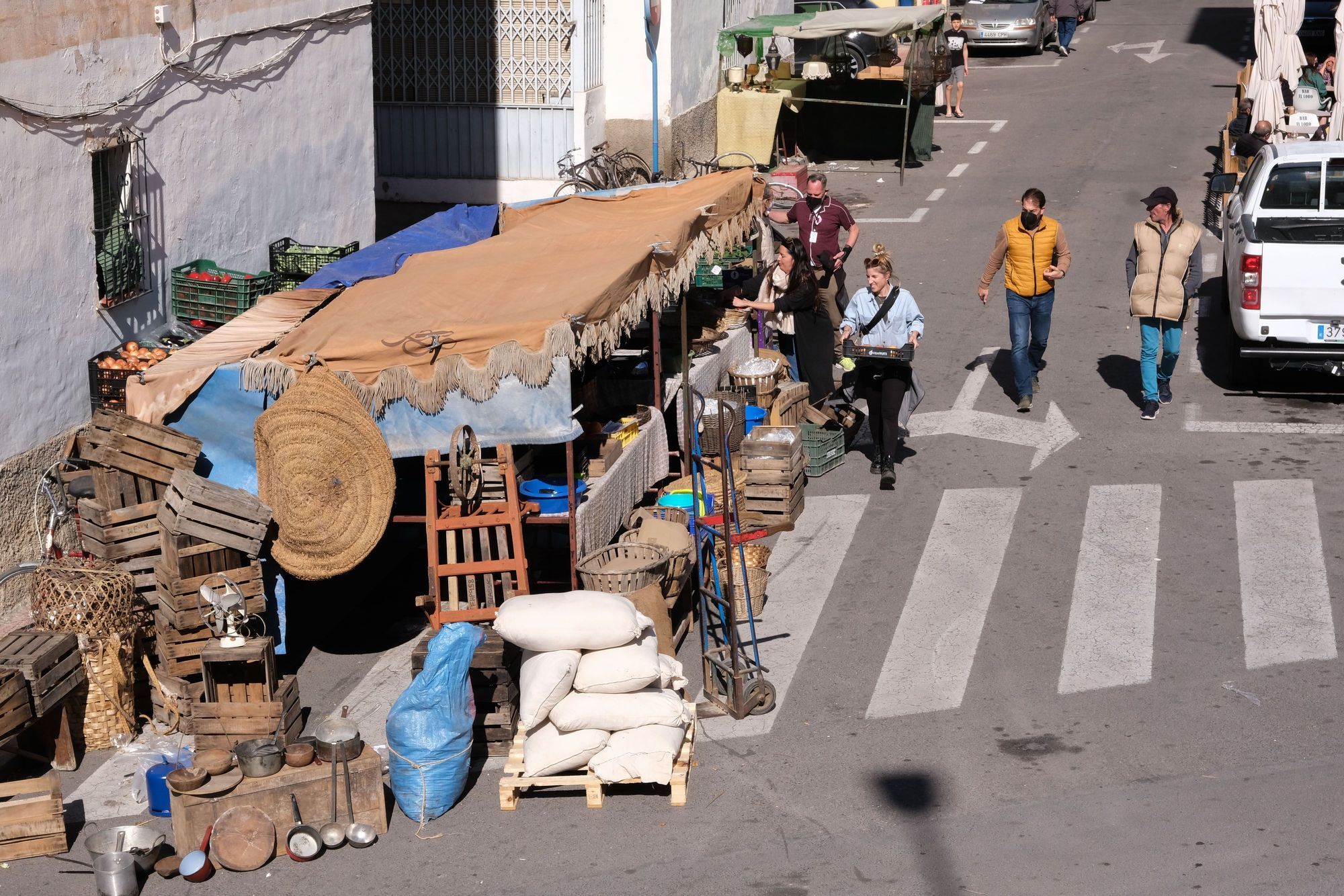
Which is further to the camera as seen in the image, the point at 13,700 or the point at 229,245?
the point at 229,245

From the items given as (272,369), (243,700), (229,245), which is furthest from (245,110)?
(243,700)

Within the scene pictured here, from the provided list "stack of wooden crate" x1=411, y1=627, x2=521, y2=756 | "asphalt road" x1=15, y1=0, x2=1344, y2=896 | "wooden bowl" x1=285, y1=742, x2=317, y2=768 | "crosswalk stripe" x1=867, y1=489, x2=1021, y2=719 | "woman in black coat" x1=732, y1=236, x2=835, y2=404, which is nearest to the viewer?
"asphalt road" x1=15, y1=0, x2=1344, y2=896

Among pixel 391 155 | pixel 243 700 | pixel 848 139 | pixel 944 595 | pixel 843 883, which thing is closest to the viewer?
pixel 843 883

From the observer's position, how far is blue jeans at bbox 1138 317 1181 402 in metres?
13.2

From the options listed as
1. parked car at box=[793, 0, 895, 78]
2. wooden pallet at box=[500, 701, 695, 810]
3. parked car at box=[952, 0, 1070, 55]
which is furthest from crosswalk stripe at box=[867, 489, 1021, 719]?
parked car at box=[952, 0, 1070, 55]

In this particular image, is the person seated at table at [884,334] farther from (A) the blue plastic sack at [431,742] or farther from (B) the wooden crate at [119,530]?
(B) the wooden crate at [119,530]

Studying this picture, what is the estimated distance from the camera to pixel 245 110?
43.6ft

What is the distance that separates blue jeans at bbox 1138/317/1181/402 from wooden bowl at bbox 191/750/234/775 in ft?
28.7

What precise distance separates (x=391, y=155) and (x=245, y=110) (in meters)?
8.39

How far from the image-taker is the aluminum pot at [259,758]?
295 inches

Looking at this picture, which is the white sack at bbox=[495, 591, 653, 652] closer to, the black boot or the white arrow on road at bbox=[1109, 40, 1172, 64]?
the black boot

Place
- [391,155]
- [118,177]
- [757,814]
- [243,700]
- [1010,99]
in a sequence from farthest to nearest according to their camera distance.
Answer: [1010,99] → [391,155] → [118,177] → [243,700] → [757,814]

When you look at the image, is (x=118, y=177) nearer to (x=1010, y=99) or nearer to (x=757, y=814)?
(x=757, y=814)

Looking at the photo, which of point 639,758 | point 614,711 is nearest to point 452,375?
point 614,711
